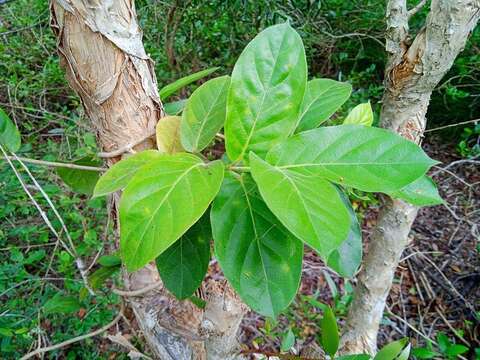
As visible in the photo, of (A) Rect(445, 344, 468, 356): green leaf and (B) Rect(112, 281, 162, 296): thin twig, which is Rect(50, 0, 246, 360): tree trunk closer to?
(B) Rect(112, 281, 162, 296): thin twig

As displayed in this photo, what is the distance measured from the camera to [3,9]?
240 centimetres

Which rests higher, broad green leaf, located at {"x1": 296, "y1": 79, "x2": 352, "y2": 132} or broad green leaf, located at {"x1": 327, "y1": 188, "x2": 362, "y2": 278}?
broad green leaf, located at {"x1": 296, "y1": 79, "x2": 352, "y2": 132}

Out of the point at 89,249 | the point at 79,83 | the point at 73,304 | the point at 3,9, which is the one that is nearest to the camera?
the point at 79,83

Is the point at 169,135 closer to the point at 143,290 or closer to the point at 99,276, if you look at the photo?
the point at 143,290

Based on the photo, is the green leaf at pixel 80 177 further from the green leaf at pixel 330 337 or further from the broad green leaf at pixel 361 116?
the green leaf at pixel 330 337

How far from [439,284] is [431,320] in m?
0.19

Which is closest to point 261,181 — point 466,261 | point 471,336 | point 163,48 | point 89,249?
point 89,249

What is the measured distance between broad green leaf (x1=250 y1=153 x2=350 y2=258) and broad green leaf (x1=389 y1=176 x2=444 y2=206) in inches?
7.4

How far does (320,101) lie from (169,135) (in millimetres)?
226

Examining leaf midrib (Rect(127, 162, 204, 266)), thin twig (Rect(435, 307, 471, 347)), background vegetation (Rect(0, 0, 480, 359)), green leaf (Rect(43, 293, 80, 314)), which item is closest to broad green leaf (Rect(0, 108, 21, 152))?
leaf midrib (Rect(127, 162, 204, 266))

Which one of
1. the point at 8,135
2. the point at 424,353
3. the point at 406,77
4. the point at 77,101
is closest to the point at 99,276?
the point at 8,135

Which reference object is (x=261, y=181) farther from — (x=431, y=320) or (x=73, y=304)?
(x=431, y=320)

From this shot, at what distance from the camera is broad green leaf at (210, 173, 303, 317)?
0.42 m

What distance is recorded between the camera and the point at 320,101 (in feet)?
1.77
